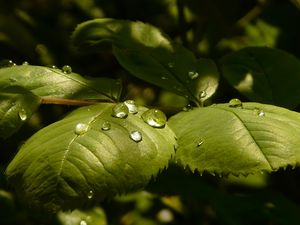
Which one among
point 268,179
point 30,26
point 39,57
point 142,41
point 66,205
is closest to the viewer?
point 66,205

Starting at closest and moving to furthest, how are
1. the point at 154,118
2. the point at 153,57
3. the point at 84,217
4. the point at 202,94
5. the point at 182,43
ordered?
the point at 154,118 → the point at 202,94 → the point at 153,57 → the point at 84,217 → the point at 182,43

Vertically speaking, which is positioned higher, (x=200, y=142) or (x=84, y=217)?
(x=200, y=142)

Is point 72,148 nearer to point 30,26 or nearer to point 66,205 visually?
point 66,205

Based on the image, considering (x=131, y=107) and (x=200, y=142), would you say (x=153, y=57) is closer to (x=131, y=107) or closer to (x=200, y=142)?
(x=131, y=107)

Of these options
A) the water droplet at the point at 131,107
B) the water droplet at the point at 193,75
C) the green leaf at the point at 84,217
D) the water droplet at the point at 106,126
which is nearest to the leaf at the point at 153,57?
the water droplet at the point at 193,75

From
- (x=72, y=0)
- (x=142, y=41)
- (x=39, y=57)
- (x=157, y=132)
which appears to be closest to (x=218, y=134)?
(x=157, y=132)

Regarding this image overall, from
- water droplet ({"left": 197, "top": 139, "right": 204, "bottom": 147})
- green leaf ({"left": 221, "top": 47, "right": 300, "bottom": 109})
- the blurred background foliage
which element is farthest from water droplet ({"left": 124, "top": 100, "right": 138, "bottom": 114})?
the blurred background foliage

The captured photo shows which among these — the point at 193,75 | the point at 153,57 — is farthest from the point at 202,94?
the point at 153,57
